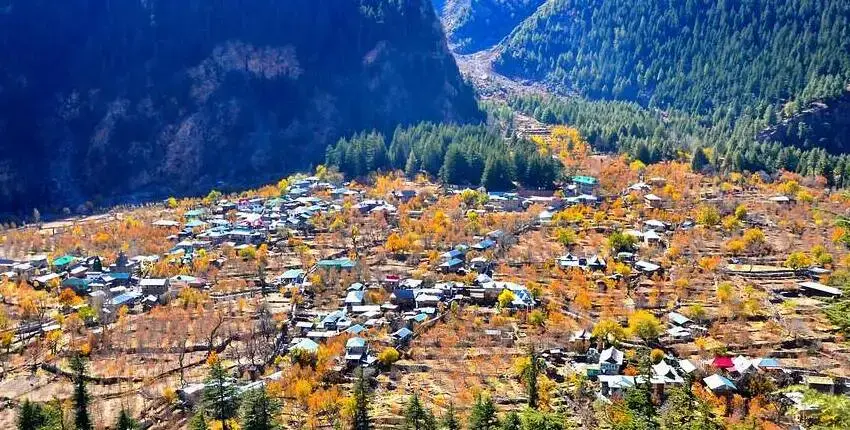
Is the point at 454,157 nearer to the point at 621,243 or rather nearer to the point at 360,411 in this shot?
the point at 621,243

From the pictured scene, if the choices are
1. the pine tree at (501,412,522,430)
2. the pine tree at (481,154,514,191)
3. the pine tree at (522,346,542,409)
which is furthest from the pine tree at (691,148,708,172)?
the pine tree at (501,412,522,430)

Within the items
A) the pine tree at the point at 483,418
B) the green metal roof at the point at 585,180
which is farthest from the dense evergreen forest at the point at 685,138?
the pine tree at the point at 483,418

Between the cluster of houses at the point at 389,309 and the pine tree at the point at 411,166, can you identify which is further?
the pine tree at the point at 411,166

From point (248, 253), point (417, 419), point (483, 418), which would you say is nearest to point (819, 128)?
point (248, 253)

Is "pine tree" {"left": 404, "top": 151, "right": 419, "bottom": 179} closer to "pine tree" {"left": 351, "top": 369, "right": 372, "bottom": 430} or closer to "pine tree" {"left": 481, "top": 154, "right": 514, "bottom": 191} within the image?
"pine tree" {"left": 481, "top": 154, "right": 514, "bottom": 191}

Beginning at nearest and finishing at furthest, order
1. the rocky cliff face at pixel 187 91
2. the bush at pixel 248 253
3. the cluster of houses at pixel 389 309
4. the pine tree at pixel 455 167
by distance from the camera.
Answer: the cluster of houses at pixel 389 309, the bush at pixel 248 253, the pine tree at pixel 455 167, the rocky cliff face at pixel 187 91

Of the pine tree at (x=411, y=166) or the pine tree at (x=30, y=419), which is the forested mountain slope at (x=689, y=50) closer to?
the pine tree at (x=411, y=166)
